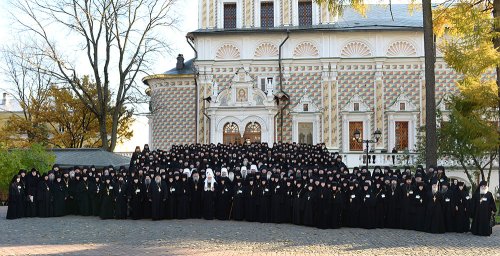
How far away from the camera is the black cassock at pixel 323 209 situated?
1856cm

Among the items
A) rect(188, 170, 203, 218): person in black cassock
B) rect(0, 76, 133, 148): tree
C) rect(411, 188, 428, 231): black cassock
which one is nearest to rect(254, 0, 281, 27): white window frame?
rect(0, 76, 133, 148): tree

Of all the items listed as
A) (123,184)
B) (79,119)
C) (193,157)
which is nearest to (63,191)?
(123,184)

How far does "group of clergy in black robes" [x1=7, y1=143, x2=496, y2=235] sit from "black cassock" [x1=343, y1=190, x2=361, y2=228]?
0.09 feet

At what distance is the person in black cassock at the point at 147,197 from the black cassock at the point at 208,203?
1559mm

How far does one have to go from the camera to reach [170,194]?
797 inches

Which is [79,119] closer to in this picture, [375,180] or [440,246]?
[375,180]

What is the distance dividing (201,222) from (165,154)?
7739mm

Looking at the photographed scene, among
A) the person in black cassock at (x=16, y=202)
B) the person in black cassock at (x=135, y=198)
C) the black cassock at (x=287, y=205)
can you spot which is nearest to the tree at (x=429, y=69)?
the black cassock at (x=287, y=205)

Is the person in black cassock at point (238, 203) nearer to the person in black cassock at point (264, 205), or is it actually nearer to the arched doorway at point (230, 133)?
the person in black cassock at point (264, 205)

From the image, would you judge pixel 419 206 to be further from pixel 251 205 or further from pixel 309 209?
pixel 251 205

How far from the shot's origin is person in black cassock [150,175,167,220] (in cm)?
1998

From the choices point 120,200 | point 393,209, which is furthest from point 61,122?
point 393,209

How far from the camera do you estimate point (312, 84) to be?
1486 inches

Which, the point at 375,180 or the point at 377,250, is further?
the point at 375,180
